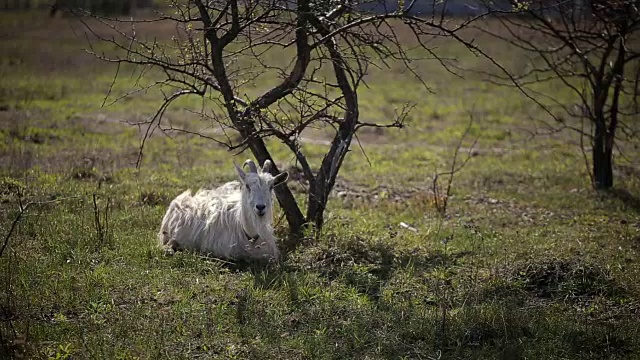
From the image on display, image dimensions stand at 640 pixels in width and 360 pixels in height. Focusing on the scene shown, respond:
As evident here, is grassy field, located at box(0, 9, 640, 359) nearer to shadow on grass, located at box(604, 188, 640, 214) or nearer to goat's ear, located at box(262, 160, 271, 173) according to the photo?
shadow on grass, located at box(604, 188, 640, 214)

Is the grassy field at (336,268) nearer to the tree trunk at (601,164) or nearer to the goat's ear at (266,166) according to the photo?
the tree trunk at (601,164)

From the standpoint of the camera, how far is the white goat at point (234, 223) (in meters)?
8.41

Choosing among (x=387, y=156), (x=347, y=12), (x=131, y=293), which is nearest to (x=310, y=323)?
(x=131, y=293)

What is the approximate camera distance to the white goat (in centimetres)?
841

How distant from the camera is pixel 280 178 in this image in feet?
28.6

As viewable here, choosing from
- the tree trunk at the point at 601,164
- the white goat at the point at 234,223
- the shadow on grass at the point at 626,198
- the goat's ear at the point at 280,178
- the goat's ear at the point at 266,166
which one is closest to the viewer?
the white goat at the point at 234,223

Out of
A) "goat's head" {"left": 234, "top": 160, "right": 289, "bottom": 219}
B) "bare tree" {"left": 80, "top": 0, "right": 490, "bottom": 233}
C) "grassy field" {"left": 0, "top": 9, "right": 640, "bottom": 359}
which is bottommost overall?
"grassy field" {"left": 0, "top": 9, "right": 640, "bottom": 359}

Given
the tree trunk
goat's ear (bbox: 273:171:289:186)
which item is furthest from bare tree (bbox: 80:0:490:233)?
the tree trunk

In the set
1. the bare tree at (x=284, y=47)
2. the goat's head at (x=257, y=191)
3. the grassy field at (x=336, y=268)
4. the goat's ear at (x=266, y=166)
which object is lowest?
the grassy field at (x=336, y=268)

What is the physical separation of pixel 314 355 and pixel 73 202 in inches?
195

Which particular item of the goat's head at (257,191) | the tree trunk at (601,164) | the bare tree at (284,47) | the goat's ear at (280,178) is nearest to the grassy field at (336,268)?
the tree trunk at (601,164)

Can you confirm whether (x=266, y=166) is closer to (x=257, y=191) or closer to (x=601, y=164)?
(x=257, y=191)

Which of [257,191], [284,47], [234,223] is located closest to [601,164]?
[284,47]

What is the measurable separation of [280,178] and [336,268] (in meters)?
1.40
